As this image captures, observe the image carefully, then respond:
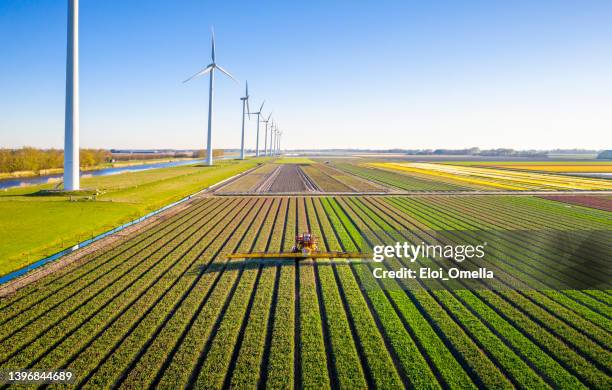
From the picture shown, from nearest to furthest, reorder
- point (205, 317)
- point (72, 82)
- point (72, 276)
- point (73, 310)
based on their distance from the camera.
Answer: point (205, 317) → point (73, 310) → point (72, 276) → point (72, 82)

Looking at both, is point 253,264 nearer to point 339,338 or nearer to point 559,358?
point 339,338

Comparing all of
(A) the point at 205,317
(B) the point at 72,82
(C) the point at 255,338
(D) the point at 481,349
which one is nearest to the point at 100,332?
(A) the point at 205,317

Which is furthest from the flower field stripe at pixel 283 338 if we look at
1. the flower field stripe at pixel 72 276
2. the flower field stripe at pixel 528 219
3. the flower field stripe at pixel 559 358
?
the flower field stripe at pixel 528 219

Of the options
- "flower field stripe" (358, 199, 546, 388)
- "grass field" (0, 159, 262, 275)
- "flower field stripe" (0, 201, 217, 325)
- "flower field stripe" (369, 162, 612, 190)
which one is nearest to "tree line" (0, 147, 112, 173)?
"grass field" (0, 159, 262, 275)

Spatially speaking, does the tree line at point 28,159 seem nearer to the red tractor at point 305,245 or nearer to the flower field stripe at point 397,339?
the red tractor at point 305,245

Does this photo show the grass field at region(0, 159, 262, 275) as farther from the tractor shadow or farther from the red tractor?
the red tractor

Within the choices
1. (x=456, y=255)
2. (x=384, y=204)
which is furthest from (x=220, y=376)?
(x=384, y=204)

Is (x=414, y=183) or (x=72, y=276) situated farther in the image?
(x=414, y=183)
